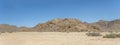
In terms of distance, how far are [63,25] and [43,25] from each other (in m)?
8.95

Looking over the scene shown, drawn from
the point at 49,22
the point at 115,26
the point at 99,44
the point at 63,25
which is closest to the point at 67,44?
the point at 99,44

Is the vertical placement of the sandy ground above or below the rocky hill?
below

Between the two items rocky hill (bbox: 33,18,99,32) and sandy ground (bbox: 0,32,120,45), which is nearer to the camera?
sandy ground (bbox: 0,32,120,45)

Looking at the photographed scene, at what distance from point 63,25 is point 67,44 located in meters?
80.3

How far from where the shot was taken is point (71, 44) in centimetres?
1800

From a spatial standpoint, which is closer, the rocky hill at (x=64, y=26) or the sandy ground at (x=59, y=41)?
the sandy ground at (x=59, y=41)

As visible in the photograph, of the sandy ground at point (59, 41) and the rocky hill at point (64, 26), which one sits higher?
the rocky hill at point (64, 26)

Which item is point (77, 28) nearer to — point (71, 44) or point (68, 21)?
point (68, 21)

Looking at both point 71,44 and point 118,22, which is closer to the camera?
point 71,44

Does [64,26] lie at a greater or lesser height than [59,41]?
greater

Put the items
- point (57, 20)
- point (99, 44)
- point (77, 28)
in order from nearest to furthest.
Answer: point (99, 44) < point (77, 28) < point (57, 20)

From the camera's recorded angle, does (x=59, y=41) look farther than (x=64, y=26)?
No

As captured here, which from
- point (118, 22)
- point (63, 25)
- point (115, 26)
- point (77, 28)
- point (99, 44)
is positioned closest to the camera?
point (99, 44)

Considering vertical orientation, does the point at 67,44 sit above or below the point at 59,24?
below
